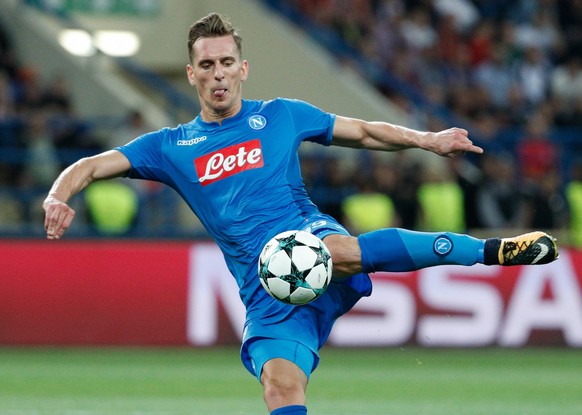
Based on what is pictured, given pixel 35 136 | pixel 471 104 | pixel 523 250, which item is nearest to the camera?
pixel 523 250

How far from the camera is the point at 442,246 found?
23.1 ft

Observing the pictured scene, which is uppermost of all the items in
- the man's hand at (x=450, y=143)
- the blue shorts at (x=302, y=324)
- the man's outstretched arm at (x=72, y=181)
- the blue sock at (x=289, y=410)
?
the man's hand at (x=450, y=143)

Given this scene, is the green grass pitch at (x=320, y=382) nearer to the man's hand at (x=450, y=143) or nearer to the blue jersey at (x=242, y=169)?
the blue jersey at (x=242, y=169)

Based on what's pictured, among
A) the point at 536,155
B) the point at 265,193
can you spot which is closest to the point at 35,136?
the point at 536,155

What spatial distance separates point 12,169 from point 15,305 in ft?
8.55

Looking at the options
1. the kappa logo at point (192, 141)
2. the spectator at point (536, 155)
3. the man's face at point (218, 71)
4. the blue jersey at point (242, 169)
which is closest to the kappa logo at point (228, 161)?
the blue jersey at point (242, 169)

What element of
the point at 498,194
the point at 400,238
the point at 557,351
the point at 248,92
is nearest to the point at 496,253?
the point at 400,238

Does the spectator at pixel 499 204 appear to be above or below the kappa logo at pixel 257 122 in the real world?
below

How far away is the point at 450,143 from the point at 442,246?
583 mm

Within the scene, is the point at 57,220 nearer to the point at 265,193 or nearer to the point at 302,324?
the point at 265,193

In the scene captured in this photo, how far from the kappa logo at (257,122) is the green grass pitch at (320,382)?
125 inches

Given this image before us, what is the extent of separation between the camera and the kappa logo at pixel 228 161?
7340 mm

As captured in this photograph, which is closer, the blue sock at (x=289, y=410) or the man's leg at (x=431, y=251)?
the blue sock at (x=289, y=410)

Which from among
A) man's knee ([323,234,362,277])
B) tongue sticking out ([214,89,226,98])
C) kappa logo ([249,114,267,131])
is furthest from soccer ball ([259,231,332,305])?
tongue sticking out ([214,89,226,98])
